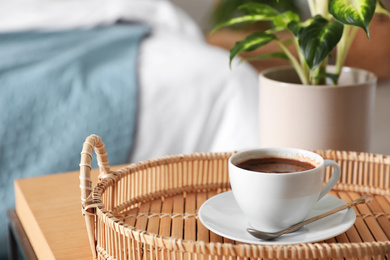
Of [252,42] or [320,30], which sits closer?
[320,30]

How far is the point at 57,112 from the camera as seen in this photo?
154 centimetres

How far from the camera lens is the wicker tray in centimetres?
48

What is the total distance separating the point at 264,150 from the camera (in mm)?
632

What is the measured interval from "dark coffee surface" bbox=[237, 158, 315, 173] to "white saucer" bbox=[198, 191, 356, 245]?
6 centimetres

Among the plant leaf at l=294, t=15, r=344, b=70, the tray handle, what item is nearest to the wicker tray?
the tray handle

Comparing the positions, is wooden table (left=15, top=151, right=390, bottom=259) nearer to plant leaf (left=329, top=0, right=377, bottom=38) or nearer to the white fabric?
plant leaf (left=329, top=0, right=377, bottom=38)

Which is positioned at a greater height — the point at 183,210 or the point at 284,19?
the point at 284,19

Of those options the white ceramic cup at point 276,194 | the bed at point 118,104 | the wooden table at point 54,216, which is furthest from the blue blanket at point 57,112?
the white ceramic cup at point 276,194

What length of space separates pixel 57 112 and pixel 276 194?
111cm

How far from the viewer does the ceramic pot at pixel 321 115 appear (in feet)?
2.58

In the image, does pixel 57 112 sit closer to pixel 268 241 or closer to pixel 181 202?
pixel 181 202

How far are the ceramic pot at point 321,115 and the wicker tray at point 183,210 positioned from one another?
6 centimetres

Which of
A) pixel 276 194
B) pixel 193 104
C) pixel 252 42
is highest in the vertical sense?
pixel 252 42

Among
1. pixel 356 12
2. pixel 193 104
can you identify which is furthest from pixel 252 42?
pixel 193 104
